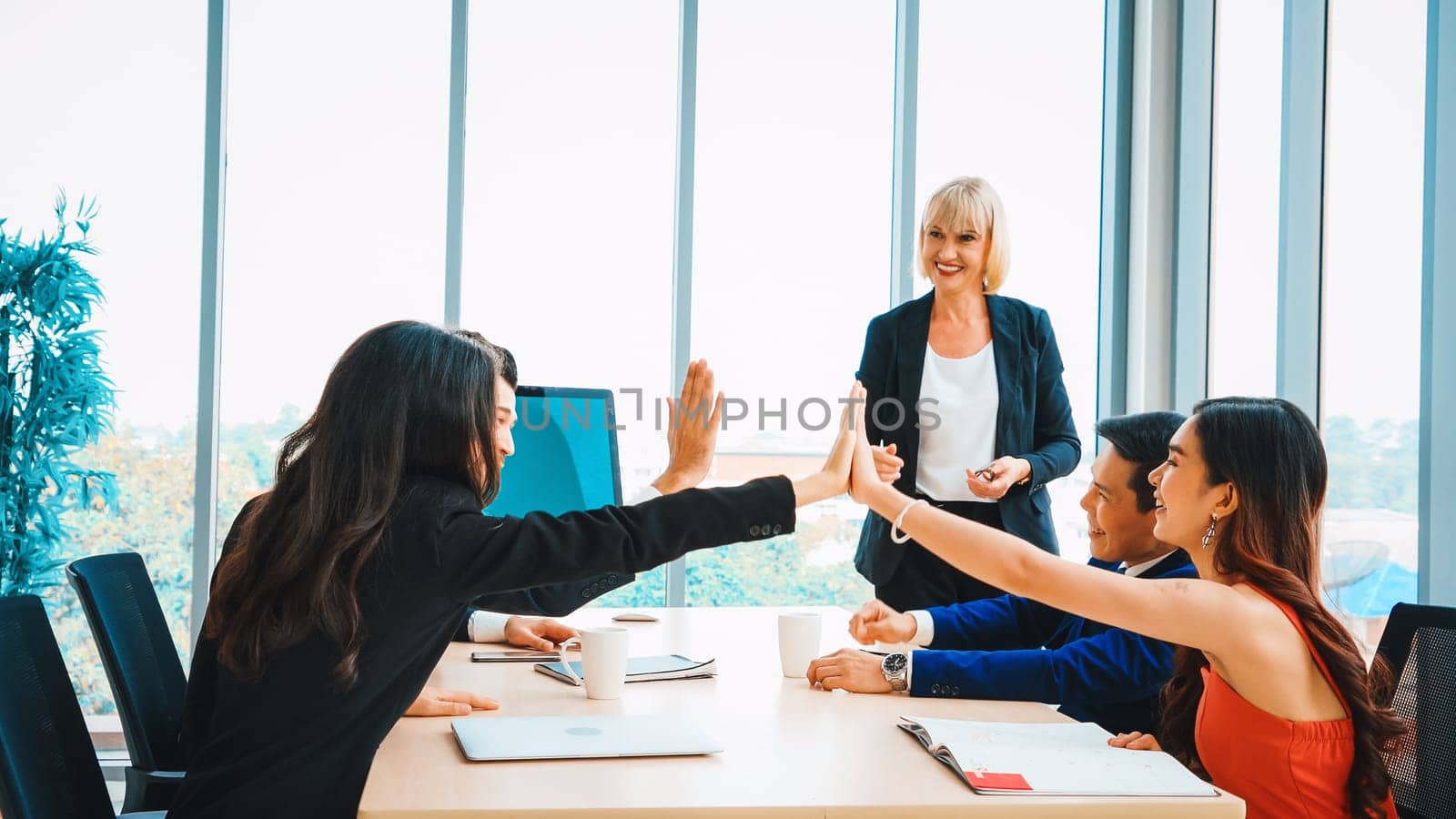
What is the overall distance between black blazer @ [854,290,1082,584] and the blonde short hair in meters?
0.08

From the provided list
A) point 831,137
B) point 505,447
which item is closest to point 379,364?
point 505,447

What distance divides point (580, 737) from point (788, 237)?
3024mm

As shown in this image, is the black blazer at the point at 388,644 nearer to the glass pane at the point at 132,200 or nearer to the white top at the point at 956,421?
the white top at the point at 956,421

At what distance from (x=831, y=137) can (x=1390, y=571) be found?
229 centimetres

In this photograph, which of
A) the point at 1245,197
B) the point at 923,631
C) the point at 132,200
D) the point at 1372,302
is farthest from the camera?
the point at 132,200

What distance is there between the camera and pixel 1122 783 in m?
1.29

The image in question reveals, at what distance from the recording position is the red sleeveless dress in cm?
155

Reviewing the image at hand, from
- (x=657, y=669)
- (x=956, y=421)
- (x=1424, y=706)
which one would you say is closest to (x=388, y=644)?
(x=657, y=669)

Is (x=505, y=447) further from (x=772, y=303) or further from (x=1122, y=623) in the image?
(x=772, y=303)

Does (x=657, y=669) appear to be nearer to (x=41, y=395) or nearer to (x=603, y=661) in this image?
(x=603, y=661)

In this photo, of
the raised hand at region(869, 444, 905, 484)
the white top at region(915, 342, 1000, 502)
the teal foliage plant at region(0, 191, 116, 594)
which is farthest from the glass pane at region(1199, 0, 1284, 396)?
the teal foliage plant at region(0, 191, 116, 594)

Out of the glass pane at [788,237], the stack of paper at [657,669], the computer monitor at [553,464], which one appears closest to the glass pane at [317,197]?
the glass pane at [788,237]

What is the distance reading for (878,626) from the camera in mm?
2064

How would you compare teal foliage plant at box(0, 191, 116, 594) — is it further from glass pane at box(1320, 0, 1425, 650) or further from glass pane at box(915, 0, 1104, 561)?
glass pane at box(1320, 0, 1425, 650)
